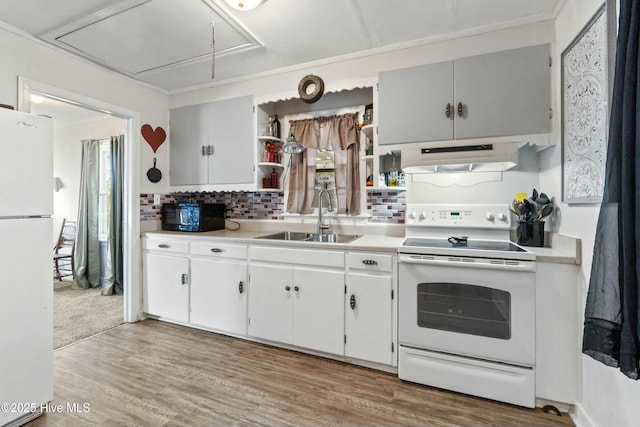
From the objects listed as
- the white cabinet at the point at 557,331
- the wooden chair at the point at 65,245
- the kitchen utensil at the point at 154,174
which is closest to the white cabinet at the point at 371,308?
the white cabinet at the point at 557,331

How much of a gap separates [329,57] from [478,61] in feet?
3.83

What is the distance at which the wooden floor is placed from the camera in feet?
5.23

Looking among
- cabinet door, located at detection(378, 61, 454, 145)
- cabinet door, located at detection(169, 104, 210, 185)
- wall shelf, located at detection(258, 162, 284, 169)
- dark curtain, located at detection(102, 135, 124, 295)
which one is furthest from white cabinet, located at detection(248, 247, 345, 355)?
dark curtain, located at detection(102, 135, 124, 295)

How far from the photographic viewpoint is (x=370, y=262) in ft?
6.65

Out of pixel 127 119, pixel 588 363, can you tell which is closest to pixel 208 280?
pixel 127 119

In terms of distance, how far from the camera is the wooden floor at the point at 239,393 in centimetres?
159

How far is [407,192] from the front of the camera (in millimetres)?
2443

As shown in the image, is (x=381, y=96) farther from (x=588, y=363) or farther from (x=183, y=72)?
(x=588, y=363)

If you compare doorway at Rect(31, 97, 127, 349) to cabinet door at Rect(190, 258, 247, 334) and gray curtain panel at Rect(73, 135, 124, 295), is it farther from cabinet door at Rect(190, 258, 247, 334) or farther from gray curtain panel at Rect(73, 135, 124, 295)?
cabinet door at Rect(190, 258, 247, 334)

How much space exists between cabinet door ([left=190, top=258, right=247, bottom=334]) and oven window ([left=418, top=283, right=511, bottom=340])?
1431mm

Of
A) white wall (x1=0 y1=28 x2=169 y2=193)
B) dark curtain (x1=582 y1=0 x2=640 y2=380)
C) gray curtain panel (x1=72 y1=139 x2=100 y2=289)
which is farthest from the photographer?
gray curtain panel (x1=72 y1=139 x2=100 y2=289)

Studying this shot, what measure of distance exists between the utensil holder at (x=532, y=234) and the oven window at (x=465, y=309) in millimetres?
456

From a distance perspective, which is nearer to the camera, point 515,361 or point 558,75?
point 515,361

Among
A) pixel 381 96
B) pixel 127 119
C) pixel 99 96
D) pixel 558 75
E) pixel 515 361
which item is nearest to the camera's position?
pixel 515 361
